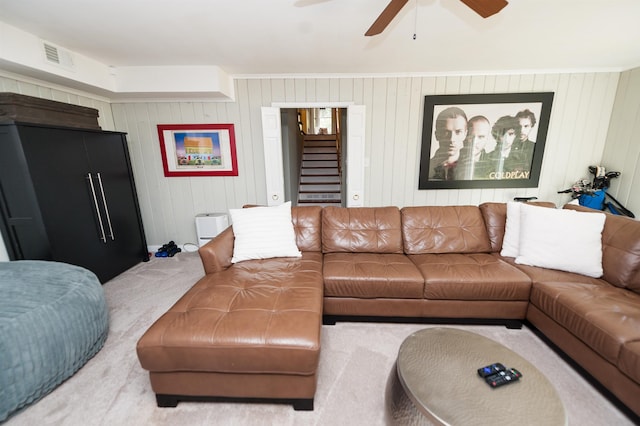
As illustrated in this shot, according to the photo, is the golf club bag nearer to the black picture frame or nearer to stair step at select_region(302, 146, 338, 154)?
the black picture frame

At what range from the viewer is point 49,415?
1312 millimetres

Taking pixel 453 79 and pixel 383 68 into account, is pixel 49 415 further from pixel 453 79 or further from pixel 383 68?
pixel 453 79

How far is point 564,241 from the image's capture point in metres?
1.89

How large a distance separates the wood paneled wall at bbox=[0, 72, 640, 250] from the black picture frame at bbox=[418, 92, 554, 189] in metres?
0.11

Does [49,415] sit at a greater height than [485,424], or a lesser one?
lesser

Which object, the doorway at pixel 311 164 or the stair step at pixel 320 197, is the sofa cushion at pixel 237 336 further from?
the stair step at pixel 320 197

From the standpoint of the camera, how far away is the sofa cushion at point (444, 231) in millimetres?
2298

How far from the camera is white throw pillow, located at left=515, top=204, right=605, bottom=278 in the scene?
6.02 feet

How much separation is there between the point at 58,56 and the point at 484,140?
183 inches

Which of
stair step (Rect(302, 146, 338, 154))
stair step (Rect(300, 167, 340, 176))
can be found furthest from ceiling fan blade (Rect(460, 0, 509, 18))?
stair step (Rect(302, 146, 338, 154))

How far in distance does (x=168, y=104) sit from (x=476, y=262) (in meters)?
3.97

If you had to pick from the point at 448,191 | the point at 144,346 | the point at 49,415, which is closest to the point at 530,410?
the point at 144,346

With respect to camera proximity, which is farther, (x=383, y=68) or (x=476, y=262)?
(x=383, y=68)

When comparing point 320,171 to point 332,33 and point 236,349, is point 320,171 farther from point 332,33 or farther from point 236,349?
point 236,349
